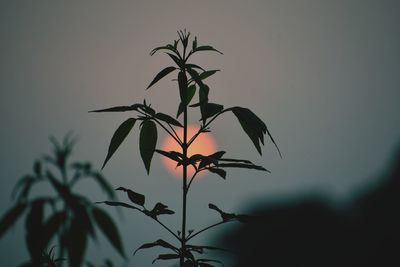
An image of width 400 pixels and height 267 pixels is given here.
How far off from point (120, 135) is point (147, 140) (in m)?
0.14

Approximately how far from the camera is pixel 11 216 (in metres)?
0.91

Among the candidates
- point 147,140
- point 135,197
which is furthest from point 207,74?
point 135,197

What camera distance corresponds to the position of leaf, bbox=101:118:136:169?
1646 millimetres

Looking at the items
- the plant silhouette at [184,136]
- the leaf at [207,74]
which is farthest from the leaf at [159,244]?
the leaf at [207,74]

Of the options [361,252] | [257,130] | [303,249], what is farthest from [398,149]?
[257,130]

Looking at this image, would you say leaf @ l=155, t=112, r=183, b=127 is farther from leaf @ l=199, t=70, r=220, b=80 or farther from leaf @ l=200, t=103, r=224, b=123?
leaf @ l=199, t=70, r=220, b=80

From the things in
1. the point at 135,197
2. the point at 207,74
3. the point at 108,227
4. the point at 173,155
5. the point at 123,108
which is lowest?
the point at 108,227

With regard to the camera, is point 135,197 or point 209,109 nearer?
point 209,109

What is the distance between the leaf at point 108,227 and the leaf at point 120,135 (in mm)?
733

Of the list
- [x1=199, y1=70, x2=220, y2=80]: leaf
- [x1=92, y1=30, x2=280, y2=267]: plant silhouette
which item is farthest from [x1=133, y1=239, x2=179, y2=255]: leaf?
[x1=199, y1=70, x2=220, y2=80]: leaf

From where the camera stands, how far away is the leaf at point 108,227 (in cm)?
88

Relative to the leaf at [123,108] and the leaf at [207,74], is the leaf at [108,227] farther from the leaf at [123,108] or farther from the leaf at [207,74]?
the leaf at [207,74]

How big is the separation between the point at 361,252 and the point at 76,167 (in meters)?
31.0

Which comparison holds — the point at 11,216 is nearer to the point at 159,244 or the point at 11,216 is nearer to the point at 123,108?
the point at 123,108
